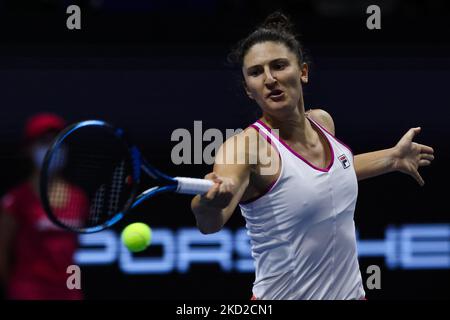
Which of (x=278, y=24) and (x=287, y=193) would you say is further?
(x=278, y=24)

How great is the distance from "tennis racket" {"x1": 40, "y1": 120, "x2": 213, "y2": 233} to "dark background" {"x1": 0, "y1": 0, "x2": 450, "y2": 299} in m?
1.36

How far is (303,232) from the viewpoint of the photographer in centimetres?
356

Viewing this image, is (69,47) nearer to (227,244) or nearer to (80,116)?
(80,116)

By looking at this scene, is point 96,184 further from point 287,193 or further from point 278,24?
point 278,24

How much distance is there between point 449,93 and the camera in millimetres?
6031

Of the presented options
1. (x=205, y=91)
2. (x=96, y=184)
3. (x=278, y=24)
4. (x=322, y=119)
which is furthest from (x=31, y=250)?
(x=205, y=91)

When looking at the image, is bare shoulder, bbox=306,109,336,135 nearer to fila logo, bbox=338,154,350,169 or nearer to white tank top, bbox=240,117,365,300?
fila logo, bbox=338,154,350,169

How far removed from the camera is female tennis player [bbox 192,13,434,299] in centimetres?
353

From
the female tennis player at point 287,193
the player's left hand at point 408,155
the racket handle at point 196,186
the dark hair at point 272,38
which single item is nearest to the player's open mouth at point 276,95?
the female tennis player at point 287,193

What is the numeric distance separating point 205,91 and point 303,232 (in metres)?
2.51

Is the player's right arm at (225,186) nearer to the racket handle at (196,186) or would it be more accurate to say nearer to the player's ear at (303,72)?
the racket handle at (196,186)

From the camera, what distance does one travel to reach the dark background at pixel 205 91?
584cm

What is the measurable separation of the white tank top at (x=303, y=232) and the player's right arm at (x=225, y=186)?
0.50 feet

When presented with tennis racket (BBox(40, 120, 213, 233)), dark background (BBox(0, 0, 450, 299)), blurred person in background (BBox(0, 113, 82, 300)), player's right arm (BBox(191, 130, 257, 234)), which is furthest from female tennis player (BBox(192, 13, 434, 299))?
dark background (BBox(0, 0, 450, 299))
